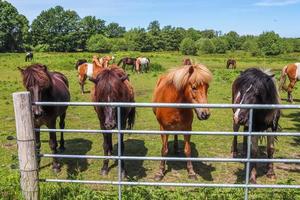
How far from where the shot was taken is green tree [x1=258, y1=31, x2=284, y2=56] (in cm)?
7744

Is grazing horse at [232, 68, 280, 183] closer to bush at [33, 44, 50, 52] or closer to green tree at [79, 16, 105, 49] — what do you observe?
bush at [33, 44, 50, 52]

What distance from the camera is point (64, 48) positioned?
269 ft

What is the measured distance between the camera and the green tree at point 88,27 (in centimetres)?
8875

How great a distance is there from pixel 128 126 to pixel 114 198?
340 centimetres

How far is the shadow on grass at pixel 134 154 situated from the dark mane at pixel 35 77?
2.14m

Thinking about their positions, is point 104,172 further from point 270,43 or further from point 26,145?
point 270,43

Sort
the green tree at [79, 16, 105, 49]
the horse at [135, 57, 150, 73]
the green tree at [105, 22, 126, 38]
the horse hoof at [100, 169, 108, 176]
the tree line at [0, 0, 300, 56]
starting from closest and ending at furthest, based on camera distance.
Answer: the horse hoof at [100, 169, 108, 176]
the horse at [135, 57, 150, 73]
the tree line at [0, 0, 300, 56]
the green tree at [79, 16, 105, 49]
the green tree at [105, 22, 126, 38]

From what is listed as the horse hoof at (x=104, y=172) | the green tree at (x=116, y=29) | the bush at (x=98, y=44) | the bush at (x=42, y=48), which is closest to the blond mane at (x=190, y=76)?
the horse hoof at (x=104, y=172)

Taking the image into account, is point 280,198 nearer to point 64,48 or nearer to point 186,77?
point 186,77

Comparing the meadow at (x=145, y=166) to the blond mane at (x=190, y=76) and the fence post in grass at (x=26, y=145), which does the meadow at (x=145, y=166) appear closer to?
Result: the fence post in grass at (x=26, y=145)

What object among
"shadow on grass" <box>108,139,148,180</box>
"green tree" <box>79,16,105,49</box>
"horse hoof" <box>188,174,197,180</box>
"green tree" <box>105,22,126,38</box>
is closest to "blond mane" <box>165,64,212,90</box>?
"horse hoof" <box>188,174,197,180</box>

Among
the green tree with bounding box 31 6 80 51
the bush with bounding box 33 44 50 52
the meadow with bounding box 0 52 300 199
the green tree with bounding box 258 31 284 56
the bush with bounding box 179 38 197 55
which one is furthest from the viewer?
the bush with bounding box 179 38 197 55

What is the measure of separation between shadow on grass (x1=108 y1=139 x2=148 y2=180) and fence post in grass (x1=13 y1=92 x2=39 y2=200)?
2.02 meters

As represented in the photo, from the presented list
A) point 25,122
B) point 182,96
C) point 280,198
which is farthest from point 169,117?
point 25,122
